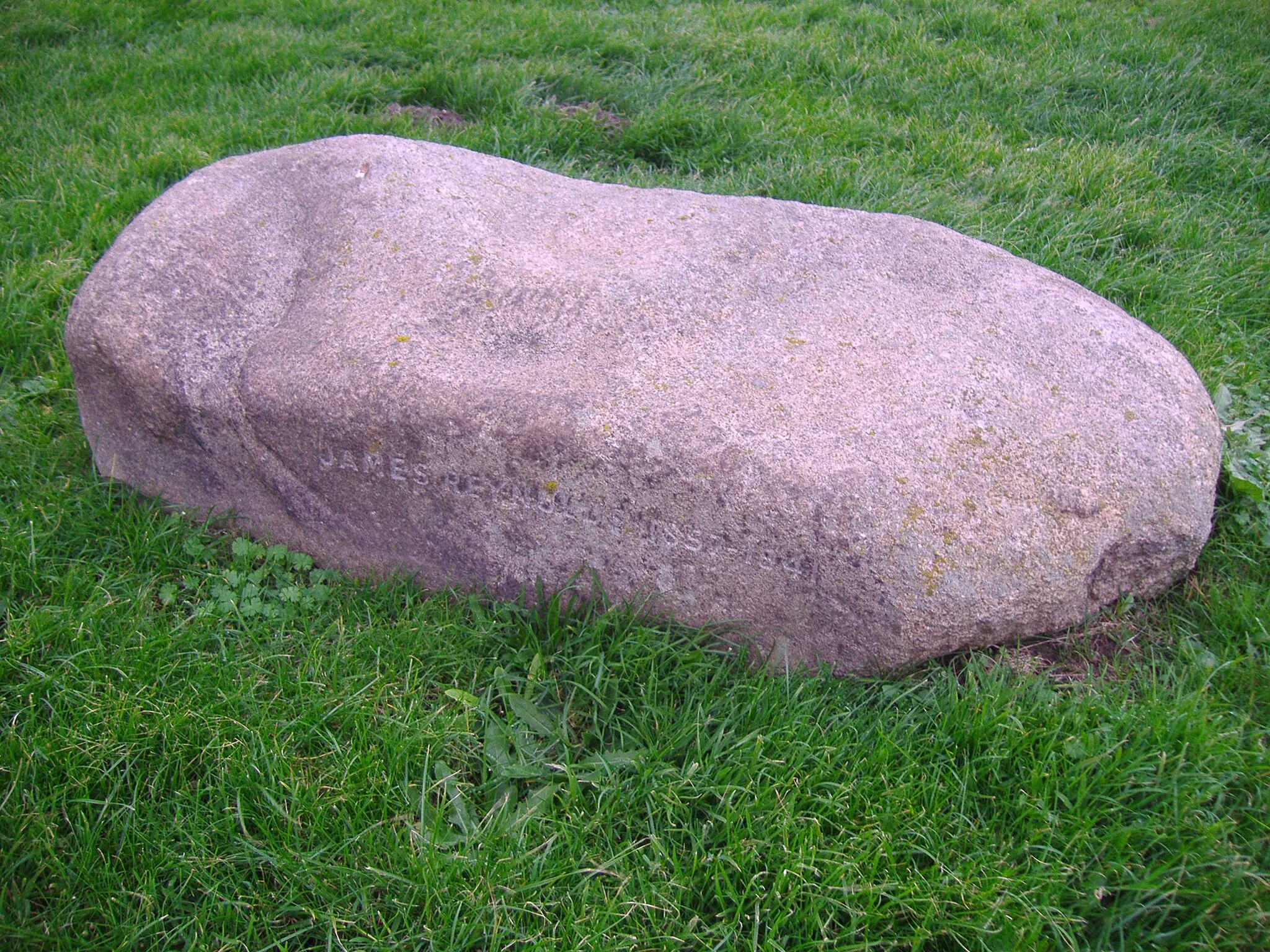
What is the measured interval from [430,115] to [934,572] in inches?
144

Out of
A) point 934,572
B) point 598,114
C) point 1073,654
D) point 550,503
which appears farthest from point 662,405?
point 598,114

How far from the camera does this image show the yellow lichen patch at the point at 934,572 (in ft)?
6.51

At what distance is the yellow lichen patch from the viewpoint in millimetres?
1983

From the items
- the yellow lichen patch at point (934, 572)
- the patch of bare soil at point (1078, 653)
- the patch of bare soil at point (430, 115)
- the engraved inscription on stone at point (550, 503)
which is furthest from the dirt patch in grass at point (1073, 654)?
A: the patch of bare soil at point (430, 115)

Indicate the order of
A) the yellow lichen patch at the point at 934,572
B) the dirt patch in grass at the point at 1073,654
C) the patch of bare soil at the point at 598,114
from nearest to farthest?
the yellow lichen patch at the point at 934,572, the dirt patch in grass at the point at 1073,654, the patch of bare soil at the point at 598,114

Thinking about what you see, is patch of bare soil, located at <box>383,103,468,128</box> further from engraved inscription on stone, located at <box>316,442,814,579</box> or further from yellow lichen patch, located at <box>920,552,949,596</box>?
yellow lichen patch, located at <box>920,552,949,596</box>

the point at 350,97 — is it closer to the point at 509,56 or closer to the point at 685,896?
the point at 509,56

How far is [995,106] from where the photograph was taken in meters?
4.54

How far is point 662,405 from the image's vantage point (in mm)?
2113

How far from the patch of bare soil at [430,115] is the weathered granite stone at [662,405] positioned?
6.11ft

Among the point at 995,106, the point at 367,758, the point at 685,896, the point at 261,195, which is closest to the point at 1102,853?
the point at 685,896

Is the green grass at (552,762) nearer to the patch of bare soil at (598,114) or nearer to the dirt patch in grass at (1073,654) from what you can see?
the dirt patch in grass at (1073,654)

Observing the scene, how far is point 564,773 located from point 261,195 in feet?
6.40

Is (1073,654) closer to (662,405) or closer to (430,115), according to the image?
(662,405)
